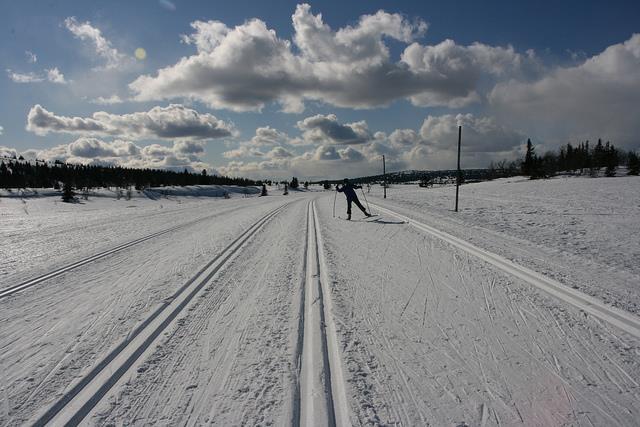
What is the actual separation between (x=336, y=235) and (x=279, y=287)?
5.29 metres

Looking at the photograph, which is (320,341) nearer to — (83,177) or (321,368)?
(321,368)

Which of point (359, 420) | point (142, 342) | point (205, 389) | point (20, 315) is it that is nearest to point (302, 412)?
point (359, 420)

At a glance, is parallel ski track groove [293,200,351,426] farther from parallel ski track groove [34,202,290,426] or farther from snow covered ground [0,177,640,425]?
parallel ski track groove [34,202,290,426]

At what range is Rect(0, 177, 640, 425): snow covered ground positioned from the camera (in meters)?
2.55

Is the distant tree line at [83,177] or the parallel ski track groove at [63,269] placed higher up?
the distant tree line at [83,177]

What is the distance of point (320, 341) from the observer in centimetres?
350

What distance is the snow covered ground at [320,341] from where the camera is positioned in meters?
2.55

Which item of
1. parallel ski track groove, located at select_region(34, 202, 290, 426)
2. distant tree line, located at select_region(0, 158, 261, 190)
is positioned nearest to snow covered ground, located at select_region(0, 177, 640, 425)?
parallel ski track groove, located at select_region(34, 202, 290, 426)

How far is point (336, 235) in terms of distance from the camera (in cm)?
1041

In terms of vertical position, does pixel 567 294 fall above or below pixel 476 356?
above

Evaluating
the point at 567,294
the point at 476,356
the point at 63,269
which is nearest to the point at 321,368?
the point at 476,356

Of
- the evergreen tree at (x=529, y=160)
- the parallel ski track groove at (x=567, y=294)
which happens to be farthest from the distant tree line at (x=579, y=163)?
the parallel ski track groove at (x=567, y=294)

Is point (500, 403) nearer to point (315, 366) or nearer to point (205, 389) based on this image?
point (315, 366)

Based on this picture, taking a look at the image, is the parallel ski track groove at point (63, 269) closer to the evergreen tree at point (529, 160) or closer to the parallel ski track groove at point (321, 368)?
the parallel ski track groove at point (321, 368)
